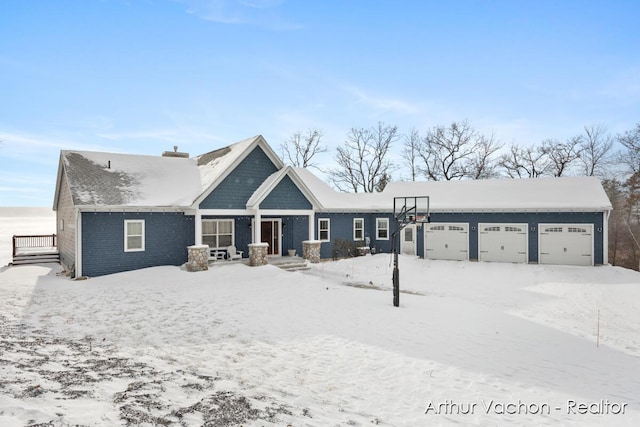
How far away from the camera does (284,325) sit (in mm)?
10320

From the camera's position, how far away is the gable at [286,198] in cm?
1994

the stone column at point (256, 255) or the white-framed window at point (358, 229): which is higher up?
the white-framed window at point (358, 229)

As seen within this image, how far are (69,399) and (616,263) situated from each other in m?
39.0

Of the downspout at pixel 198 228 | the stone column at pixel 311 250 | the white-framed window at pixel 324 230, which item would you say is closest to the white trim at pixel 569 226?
the white-framed window at pixel 324 230

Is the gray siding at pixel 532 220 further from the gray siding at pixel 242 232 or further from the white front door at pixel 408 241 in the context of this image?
the gray siding at pixel 242 232

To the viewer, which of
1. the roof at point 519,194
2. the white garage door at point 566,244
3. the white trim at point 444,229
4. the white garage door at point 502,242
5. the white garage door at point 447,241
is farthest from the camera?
the white garage door at point 447,241

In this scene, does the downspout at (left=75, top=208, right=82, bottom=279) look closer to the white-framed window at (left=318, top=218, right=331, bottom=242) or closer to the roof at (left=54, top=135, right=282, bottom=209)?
the roof at (left=54, top=135, right=282, bottom=209)

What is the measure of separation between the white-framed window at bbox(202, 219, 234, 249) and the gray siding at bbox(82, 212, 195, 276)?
1.30 meters

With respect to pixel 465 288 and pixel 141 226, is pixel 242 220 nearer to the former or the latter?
pixel 141 226

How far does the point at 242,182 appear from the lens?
64.9 feet

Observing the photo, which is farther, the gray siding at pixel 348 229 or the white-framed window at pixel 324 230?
the gray siding at pixel 348 229

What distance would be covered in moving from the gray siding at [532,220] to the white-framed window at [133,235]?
55.5 feet

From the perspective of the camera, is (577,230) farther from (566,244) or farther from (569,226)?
(566,244)

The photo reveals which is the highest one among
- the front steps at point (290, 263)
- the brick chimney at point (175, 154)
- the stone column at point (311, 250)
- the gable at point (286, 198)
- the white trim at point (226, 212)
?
the brick chimney at point (175, 154)
